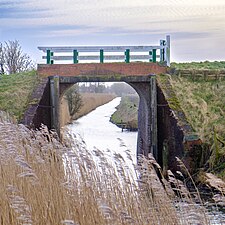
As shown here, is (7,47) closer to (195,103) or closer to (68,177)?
(195,103)

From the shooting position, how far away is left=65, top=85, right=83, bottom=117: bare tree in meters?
29.7

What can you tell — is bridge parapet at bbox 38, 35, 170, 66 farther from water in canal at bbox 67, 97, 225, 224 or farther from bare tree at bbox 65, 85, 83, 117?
bare tree at bbox 65, 85, 83, 117

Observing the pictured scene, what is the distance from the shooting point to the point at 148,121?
627 inches

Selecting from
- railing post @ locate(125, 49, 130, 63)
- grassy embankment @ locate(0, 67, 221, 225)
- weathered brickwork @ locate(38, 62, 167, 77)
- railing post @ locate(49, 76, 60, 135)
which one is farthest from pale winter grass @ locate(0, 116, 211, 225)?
railing post @ locate(125, 49, 130, 63)

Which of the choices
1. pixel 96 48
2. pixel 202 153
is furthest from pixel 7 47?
pixel 202 153

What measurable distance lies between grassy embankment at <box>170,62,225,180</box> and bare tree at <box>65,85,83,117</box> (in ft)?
45.6

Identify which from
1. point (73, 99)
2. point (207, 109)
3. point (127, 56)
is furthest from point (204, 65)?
point (73, 99)

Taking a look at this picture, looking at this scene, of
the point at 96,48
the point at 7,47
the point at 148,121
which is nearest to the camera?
the point at 148,121

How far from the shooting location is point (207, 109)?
14.9 metres

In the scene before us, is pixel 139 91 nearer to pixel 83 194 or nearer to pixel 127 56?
pixel 127 56

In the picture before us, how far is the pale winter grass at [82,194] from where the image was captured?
4121mm

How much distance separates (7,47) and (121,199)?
2883cm

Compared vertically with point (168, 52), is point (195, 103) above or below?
below

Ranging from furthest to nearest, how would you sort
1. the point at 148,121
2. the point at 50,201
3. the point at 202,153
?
the point at 148,121 < the point at 202,153 < the point at 50,201
